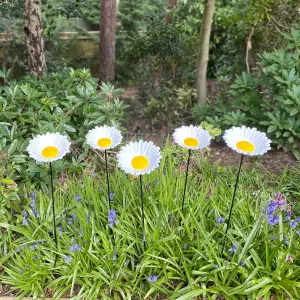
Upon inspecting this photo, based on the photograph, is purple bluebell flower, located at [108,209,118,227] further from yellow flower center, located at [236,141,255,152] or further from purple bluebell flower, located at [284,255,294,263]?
purple bluebell flower, located at [284,255,294,263]

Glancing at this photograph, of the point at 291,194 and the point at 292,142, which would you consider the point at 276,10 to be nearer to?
the point at 292,142

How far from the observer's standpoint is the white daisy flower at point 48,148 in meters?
1.81

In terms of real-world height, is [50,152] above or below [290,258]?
above

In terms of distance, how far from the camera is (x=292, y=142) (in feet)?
12.4

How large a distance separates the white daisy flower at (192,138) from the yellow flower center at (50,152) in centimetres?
64

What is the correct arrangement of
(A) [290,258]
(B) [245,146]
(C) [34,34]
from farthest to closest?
(C) [34,34], (A) [290,258], (B) [245,146]

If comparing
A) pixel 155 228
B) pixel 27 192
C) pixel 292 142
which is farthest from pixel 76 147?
pixel 292 142

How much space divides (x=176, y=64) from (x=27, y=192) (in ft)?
13.5

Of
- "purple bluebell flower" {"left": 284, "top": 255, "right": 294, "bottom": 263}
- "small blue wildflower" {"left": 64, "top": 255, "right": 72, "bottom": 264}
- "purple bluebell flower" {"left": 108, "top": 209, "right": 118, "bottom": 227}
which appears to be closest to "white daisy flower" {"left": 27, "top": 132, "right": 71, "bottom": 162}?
"purple bluebell flower" {"left": 108, "top": 209, "right": 118, "bottom": 227}

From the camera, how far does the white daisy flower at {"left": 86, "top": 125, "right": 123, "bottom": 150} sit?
1.92 m

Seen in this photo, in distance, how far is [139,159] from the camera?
1.87 m

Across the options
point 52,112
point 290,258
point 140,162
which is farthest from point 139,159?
point 52,112

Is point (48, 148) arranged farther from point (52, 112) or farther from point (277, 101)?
point (277, 101)

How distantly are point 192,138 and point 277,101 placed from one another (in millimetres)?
2379
